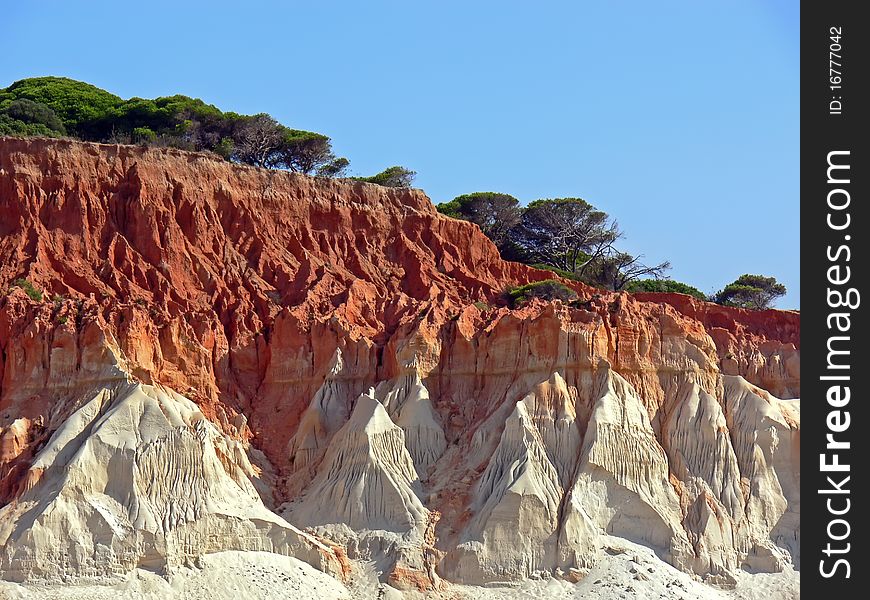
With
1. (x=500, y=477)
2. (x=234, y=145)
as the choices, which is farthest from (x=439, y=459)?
(x=234, y=145)

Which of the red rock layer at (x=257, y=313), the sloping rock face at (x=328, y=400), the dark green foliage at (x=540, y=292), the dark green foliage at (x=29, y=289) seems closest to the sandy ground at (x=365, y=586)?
the sloping rock face at (x=328, y=400)

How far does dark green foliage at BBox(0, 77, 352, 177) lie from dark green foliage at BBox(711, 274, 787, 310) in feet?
56.2

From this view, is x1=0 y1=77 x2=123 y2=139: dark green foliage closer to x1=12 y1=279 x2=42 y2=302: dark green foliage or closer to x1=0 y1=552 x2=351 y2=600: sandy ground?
x1=12 y1=279 x2=42 y2=302: dark green foliage

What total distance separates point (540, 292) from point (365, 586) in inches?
680

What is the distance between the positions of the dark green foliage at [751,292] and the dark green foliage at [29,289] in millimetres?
30582

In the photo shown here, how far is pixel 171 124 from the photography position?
79.2m

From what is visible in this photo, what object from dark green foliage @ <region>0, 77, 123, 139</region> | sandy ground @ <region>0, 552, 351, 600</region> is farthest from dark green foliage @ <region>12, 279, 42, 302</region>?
dark green foliage @ <region>0, 77, 123, 139</region>

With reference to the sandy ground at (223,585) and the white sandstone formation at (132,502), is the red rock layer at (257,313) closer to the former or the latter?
the white sandstone formation at (132,502)

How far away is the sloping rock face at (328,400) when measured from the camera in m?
56.0

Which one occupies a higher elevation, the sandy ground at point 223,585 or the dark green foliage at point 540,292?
the dark green foliage at point 540,292

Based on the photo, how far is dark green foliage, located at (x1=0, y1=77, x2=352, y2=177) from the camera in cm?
7658

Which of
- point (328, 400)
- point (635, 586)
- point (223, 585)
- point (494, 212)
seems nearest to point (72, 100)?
point (494, 212)

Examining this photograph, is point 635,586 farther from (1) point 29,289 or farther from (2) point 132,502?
(1) point 29,289
